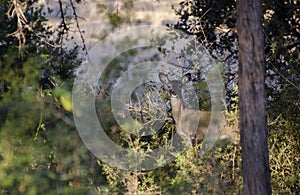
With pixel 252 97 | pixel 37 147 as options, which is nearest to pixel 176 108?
pixel 252 97

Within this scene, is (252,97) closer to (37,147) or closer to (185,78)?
(185,78)

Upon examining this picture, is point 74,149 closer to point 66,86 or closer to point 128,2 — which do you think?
point 66,86

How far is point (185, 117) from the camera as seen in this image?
24.1ft

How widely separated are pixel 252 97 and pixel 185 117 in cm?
187

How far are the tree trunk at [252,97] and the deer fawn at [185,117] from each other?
1.52 meters

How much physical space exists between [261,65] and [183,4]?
298cm

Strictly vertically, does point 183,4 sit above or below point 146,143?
above

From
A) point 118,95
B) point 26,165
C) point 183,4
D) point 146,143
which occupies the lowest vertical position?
point 26,165

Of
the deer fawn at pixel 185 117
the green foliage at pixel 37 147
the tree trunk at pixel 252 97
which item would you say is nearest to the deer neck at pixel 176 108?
the deer fawn at pixel 185 117

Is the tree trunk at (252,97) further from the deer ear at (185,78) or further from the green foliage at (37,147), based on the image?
the green foliage at (37,147)

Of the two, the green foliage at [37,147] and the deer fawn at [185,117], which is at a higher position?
the deer fawn at [185,117]

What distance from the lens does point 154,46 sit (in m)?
7.79

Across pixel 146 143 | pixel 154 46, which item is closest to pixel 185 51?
pixel 154 46

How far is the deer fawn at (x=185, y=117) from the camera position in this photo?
7.21 meters
